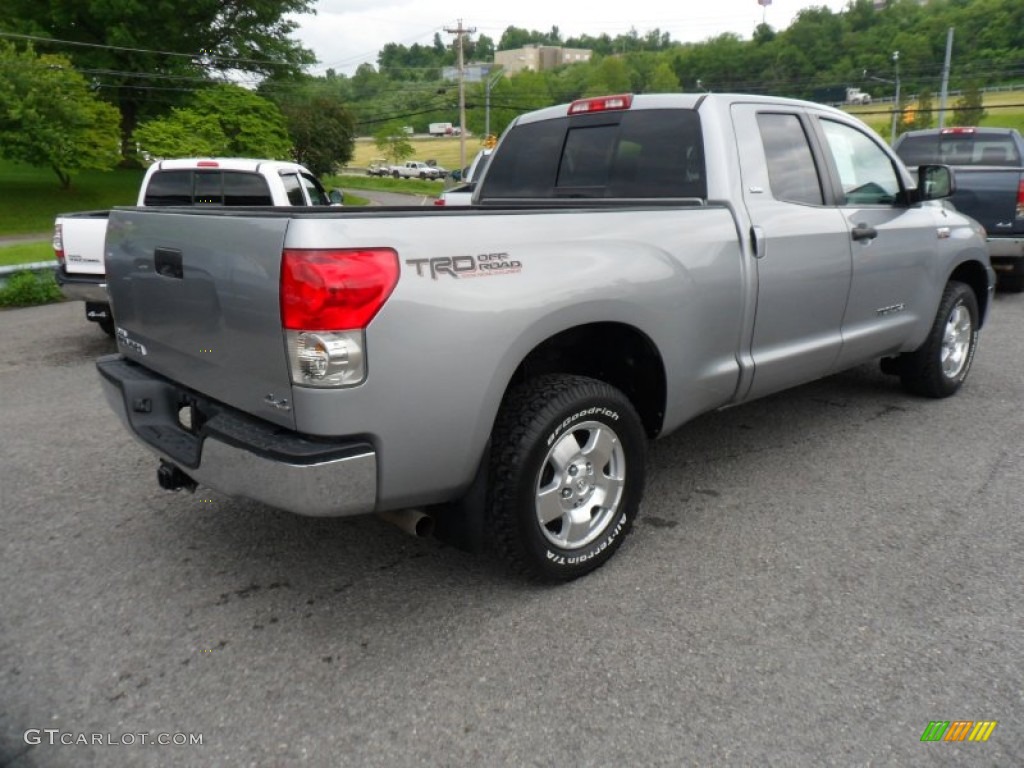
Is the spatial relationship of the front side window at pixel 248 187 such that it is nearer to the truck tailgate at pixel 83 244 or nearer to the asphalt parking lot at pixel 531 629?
the truck tailgate at pixel 83 244

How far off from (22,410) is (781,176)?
5.19m

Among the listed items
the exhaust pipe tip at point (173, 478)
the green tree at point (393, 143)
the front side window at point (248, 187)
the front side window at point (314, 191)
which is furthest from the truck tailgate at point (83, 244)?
the green tree at point (393, 143)

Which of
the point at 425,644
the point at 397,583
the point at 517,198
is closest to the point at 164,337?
the point at 397,583

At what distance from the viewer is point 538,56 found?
156 meters

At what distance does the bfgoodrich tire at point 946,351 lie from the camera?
5.12 m

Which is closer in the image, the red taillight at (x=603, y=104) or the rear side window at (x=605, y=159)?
the rear side window at (x=605, y=159)

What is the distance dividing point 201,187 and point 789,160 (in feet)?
22.2

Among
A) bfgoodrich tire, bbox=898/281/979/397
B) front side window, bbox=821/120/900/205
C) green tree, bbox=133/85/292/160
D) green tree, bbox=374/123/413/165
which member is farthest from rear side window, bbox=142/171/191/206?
green tree, bbox=374/123/413/165

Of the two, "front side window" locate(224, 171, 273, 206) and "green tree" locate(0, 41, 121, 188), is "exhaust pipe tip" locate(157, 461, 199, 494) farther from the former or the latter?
"green tree" locate(0, 41, 121, 188)

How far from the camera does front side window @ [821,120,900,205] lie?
4.36 meters

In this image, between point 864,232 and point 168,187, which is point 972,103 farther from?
point 864,232

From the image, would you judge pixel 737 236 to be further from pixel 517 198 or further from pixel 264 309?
pixel 264 309

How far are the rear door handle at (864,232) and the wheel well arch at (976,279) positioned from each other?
144 centimetres

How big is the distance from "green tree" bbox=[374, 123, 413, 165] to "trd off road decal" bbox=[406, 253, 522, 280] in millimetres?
92392
